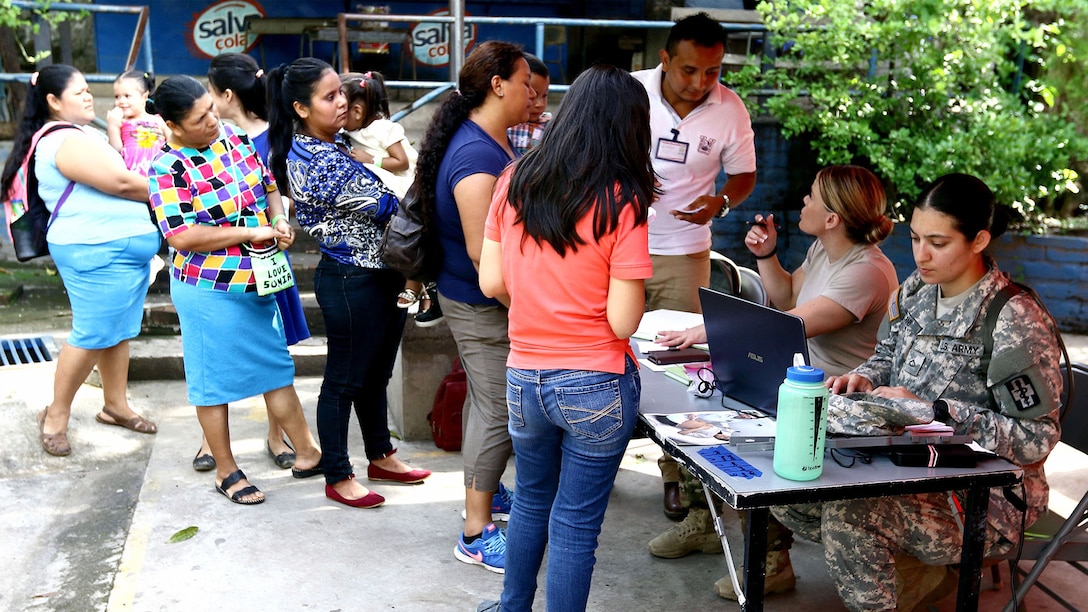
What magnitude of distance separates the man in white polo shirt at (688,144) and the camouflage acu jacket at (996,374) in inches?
54.8

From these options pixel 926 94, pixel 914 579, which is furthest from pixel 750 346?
pixel 926 94

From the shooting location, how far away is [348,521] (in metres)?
3.93

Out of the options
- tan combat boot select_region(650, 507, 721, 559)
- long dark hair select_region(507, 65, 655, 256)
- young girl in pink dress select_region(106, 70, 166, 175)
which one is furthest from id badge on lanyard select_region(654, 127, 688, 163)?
young girl in pink dress select_region(106, 70, 166, 175)

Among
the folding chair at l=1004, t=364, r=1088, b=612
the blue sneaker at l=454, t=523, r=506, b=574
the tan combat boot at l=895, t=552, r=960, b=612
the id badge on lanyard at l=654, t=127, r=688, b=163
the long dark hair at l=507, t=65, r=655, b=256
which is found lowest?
the blue sneaker at l=454, t=523, r=506, b=574

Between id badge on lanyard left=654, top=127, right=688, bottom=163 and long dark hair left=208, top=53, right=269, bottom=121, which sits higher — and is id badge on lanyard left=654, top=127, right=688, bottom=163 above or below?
below

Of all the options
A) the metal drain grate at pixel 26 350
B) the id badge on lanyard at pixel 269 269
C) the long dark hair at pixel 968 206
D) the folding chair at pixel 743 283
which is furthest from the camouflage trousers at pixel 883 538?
the metal drain grate at pixel 26 350

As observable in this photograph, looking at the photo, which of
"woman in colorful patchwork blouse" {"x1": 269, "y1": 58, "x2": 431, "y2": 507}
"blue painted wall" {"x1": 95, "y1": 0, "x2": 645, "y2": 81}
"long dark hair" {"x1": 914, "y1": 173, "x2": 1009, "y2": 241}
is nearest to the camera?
"long dark hair" {"x1": 914, "y1": 173, "x2": 1009, "y2": 241}

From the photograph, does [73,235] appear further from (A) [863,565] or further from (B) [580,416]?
(A) [863,565]

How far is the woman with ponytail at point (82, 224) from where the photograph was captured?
433 centimetres

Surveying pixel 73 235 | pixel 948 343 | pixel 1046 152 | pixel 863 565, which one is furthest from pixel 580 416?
pixel 1046 152

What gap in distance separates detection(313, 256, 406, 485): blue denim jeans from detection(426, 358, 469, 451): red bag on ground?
0.38m

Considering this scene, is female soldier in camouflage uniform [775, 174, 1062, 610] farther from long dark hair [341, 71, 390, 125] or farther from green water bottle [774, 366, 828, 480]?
long dark hair [341, 71, 390, 125]

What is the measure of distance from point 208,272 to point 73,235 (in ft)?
3.25

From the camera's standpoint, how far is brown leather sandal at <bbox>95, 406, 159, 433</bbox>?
490 centimetres
